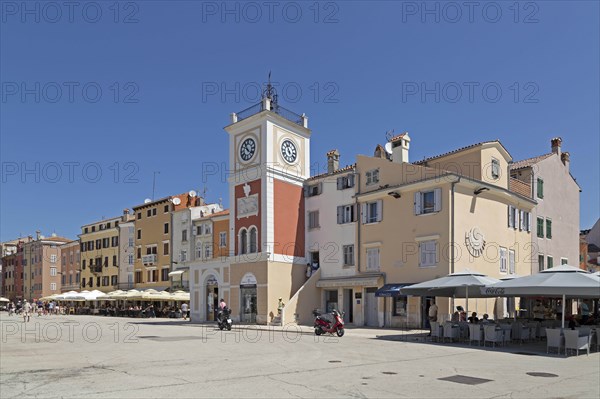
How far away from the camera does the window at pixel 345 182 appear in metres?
36.0

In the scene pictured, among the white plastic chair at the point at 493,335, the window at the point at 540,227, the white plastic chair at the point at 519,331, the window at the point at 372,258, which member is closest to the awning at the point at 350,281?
the window at the point at 372,258

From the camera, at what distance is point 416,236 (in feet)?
101

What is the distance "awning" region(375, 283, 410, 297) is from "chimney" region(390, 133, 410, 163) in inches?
310

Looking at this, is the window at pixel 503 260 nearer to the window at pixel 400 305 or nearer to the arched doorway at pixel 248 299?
the window at pixel 400 305

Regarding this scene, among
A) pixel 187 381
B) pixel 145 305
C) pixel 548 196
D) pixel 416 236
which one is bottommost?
pixel 145 305

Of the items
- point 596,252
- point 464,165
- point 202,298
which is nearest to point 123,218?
point 202,298

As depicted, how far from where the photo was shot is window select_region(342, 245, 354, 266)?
35188mm

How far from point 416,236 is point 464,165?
5.27 m

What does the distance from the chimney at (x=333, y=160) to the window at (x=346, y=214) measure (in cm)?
511

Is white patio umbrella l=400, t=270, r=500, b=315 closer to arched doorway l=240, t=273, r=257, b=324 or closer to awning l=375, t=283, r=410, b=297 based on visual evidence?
awning l=375, t=283, r=410, b=297

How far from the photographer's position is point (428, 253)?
99.0 ft

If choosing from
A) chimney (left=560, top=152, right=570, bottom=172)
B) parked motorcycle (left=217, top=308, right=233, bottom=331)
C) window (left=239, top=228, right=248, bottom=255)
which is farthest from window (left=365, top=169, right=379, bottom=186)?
chimney (left=560, top=152, right=570, bottom=172)

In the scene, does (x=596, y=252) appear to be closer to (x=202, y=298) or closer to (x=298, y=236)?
(x=298, y=236)

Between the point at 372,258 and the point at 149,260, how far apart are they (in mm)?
33994
